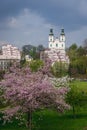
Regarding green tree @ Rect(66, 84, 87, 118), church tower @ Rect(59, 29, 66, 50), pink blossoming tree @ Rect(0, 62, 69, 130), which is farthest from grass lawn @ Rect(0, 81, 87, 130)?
church tower @ Rect(59, 29, 66, 50)

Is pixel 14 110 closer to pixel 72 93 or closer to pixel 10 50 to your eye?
pixel 72 93

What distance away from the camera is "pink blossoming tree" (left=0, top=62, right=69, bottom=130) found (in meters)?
27.9

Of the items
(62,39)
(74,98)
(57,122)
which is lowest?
(57,122)

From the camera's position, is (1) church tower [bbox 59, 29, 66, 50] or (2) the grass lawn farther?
(1) church tower [bbox 59, 29, 66, 50]

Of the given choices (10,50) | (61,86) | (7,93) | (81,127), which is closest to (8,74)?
(7,93)

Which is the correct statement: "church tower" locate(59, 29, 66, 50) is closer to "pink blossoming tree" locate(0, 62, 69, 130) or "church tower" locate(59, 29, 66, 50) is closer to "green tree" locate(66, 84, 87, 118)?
"green tree" locate(66, 84, 87, 118)

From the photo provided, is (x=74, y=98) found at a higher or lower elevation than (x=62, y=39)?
lower

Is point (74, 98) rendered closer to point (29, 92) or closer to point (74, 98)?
point (74, 98)

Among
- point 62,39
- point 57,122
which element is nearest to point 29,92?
point 57,122

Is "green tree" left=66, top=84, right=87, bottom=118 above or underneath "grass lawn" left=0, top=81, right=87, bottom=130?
above

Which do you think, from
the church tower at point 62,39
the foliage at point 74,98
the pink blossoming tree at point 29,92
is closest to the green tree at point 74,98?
the foliage at point 74,98

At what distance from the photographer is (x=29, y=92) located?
27750 mm

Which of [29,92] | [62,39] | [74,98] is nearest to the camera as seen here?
[29,92]

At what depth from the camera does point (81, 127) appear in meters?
32.3
